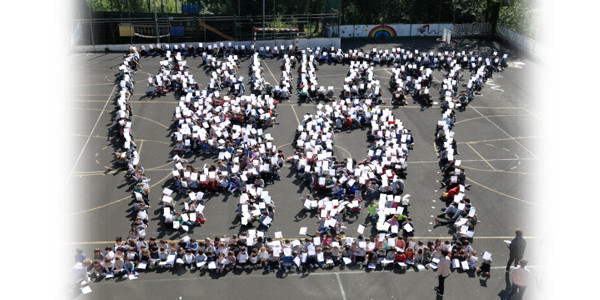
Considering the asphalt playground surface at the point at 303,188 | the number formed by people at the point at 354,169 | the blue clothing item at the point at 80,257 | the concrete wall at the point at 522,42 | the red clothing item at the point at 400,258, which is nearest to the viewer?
the asphalt playground surface at the point at 303,188

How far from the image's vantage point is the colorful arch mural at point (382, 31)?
60750 millimetres

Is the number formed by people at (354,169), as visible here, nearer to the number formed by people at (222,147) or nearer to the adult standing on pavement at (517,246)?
the number formed by people at (222,147)

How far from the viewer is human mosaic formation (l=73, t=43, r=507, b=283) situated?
22.2 m

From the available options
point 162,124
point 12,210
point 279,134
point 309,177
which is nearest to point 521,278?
point 309,177

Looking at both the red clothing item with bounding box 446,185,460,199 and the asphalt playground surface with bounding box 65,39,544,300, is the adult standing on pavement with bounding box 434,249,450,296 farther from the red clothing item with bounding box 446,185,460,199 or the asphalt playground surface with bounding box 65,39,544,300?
the red clothing item with bounding box 446,185,460,199

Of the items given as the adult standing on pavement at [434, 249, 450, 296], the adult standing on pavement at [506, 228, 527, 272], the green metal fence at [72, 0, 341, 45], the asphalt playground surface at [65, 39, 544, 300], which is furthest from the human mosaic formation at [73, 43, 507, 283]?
the green metal fence at [72, 0, 341, 45]

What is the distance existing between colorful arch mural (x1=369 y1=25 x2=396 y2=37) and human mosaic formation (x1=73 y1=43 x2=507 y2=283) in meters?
14.1

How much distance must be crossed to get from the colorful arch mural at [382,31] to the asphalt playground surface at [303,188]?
14370 mm

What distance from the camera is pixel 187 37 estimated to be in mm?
54719

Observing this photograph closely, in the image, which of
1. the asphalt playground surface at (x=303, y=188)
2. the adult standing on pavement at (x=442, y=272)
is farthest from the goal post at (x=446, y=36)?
the adult standing on pavement at (x=442, y=272)

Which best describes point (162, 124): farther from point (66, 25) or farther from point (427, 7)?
point (427, 7)

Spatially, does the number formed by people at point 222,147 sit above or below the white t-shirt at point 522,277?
above

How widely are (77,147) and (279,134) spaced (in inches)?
457

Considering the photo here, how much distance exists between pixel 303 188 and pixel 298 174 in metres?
1.31
